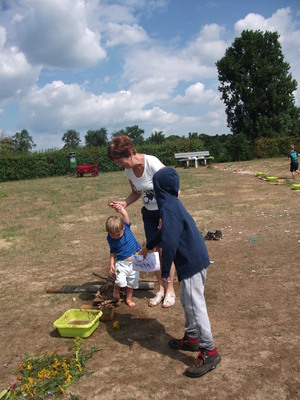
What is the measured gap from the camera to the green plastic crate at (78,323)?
366cm

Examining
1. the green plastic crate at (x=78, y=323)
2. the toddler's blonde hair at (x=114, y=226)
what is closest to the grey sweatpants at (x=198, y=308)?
the green plastic crate at (x=78, y=323)

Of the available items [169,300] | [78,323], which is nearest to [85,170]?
[169,300]

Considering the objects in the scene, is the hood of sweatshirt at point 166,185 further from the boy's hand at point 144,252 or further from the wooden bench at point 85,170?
the wooden bench at point 85,170

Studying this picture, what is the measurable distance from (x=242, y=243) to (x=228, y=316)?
3.02 m

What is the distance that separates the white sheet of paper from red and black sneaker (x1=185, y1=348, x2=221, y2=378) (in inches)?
38.9

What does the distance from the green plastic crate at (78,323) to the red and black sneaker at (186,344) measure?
911mm

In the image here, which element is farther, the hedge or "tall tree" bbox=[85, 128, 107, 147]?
"tall tree" bbox=[85, 128, 107, 147]

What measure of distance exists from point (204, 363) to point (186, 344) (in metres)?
0.40

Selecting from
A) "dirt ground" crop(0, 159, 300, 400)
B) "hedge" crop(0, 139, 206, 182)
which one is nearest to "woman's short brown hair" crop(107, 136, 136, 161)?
"dirt ground" crop(0, 159, 300, 400)

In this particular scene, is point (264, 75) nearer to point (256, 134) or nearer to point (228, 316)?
point (256, 134)

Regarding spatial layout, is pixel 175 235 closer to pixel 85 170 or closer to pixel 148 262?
pixel 148 262

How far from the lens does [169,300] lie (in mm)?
4297

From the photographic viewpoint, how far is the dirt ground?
2.83m

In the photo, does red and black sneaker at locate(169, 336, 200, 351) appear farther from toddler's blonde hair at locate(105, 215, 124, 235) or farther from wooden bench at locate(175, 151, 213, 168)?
wooden bench at locate(175, 151, 213, 168)
